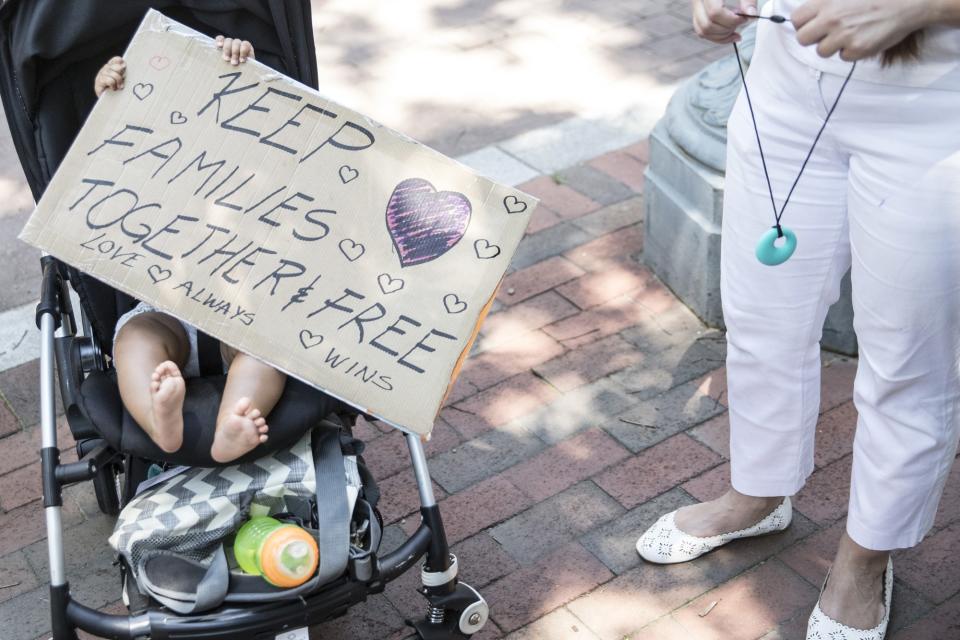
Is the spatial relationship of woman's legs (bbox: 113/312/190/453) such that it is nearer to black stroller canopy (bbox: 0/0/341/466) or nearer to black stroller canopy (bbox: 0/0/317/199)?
black stroller canopy (bbox: 0/0/341/466)

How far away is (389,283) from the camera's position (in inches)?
95.7

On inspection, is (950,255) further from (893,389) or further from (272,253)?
(272,253)

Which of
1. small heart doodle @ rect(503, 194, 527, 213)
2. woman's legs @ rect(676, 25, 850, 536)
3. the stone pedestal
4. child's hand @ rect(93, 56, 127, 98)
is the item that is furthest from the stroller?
the stone pedestal

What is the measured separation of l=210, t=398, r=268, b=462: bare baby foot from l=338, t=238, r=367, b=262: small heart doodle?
370mm

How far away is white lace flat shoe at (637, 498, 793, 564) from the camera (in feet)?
10.00

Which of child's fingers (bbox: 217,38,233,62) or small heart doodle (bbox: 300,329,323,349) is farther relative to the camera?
child's fingers (bbox: 217,38,233,62)

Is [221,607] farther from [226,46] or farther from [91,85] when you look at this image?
[91,85]

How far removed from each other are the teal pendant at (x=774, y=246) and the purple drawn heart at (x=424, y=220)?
2.04 feet

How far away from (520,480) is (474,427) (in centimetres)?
28

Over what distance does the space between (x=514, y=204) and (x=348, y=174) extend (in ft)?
1.19

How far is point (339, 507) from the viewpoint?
248 centimetres

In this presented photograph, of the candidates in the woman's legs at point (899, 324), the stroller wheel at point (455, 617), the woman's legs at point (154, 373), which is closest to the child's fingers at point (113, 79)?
the woman's legs at point (154, 373)

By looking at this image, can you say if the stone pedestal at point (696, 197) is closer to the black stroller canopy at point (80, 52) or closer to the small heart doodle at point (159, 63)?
the black stroller canopy at point (80, 52)

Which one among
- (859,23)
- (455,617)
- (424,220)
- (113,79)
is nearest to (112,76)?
(113,79)
